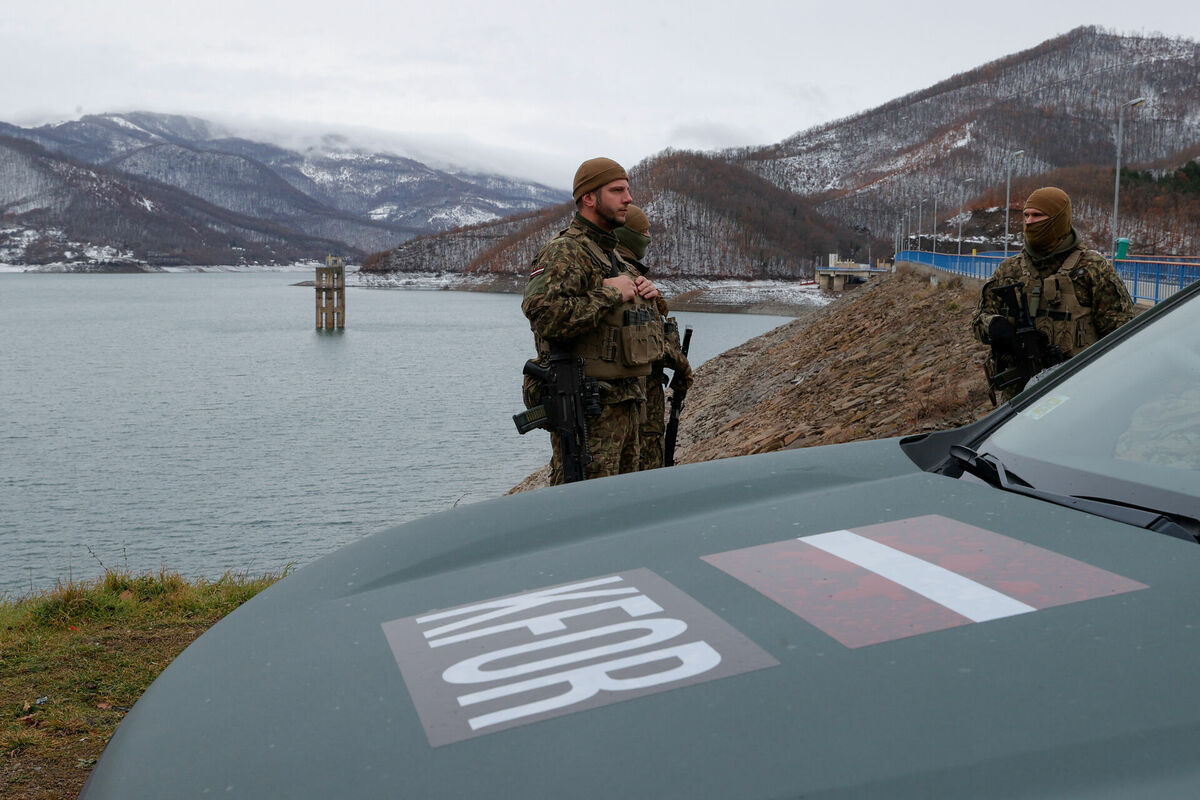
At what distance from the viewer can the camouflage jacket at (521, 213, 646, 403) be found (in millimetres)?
4598

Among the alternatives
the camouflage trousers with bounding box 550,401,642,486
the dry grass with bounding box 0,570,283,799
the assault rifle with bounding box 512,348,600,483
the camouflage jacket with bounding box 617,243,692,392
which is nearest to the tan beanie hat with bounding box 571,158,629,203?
the camouflage jacket with bounding box 617,243,692,392

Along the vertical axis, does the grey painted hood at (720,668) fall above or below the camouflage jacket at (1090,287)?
below

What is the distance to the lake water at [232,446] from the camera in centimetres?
1396

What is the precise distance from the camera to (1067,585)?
4.14 feet

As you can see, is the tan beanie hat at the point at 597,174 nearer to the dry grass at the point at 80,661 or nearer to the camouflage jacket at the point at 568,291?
the camouflage jacket at the point at 568,291

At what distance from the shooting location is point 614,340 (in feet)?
15.7

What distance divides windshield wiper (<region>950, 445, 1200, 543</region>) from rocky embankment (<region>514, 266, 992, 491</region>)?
21.2 feet

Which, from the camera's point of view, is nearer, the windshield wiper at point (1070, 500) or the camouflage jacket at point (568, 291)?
the windshield wiper at point (1070, 500)

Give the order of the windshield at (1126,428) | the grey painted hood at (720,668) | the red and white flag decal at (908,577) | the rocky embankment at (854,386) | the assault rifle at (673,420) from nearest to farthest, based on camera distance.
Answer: the grey painted hood at (720,668)
the red and white flag decal at (908,577)
the windshield at (1126,428)
the assault rifle at (673,420)
the rocky embankment at (854,386)

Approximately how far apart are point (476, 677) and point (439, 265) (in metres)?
174

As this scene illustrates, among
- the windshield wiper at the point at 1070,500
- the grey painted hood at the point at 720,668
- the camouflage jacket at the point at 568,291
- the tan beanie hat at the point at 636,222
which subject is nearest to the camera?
the grey painted hood at the point at 720,668

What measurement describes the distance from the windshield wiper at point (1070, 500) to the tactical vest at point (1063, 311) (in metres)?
3.96

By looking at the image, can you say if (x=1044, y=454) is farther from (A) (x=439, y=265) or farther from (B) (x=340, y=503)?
(A) (x=439, y=265)

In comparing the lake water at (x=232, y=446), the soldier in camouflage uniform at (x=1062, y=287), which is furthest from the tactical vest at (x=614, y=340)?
the lake water at (x=232, y=446)
